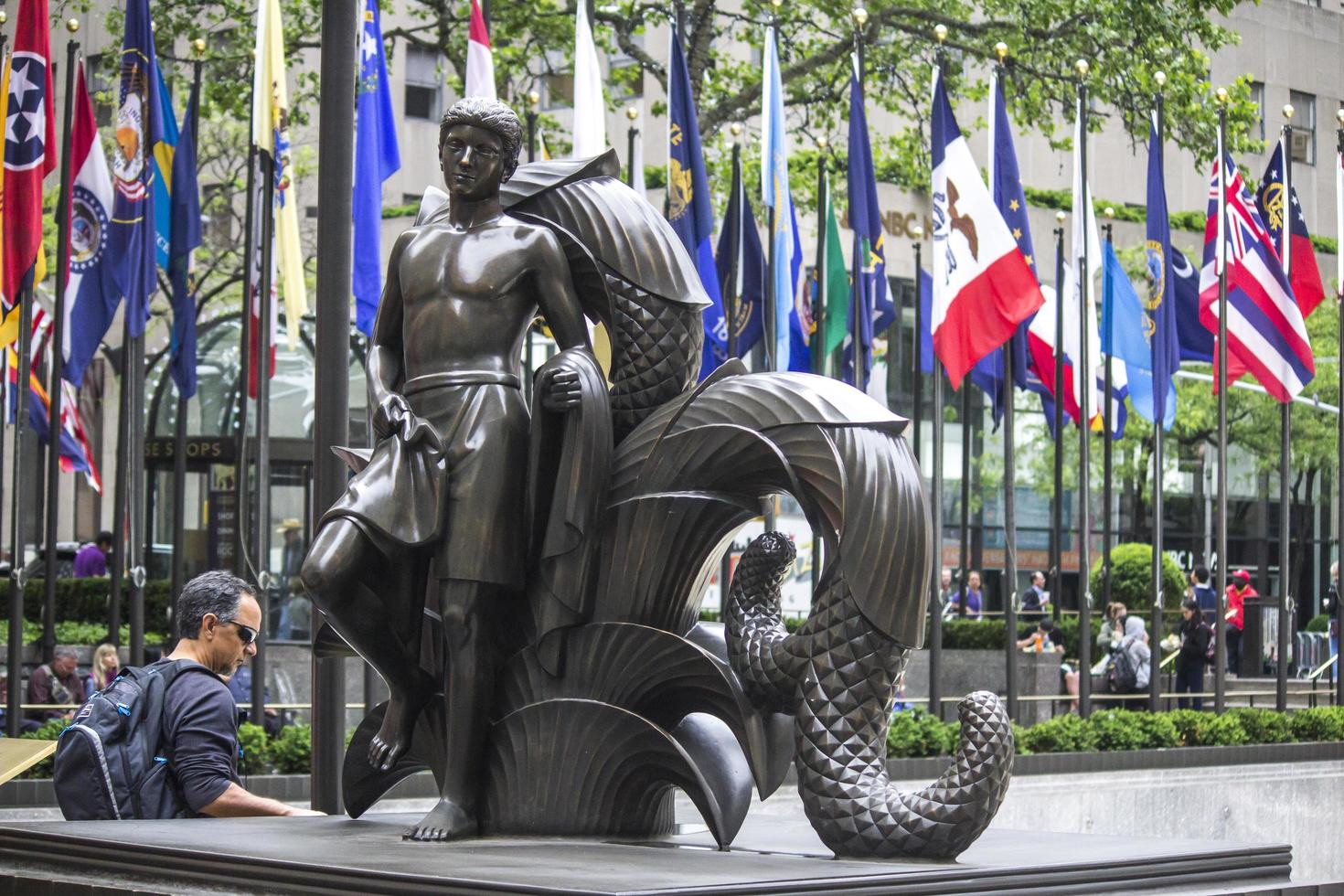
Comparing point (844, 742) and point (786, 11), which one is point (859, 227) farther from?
point (844, 742)

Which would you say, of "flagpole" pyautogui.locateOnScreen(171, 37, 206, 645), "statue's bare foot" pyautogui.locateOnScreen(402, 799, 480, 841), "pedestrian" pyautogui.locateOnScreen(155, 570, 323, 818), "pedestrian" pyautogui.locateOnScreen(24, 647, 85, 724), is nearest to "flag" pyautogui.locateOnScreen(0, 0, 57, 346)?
"flagpole" pyautogui.locateOnScreen(171, 37, 206, 645)

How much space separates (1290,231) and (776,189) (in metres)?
5.90

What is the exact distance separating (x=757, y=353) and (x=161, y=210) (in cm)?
691

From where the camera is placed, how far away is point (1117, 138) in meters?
46.4

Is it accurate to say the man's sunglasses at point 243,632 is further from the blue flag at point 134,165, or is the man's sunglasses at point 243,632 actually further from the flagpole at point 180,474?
the flagpole at point 180,474

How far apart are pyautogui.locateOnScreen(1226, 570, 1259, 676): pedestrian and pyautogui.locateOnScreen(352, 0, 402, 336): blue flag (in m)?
15.6

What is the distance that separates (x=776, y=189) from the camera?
1814 centimetres

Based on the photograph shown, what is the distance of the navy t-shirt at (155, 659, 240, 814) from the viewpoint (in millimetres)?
6762

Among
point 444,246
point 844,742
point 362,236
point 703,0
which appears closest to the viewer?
point 844,742

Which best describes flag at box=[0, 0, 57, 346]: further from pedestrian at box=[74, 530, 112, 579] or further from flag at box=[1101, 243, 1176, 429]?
pedestrian at box=[74, 530, 112, 579]

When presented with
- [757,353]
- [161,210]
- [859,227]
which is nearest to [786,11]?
[757,353]

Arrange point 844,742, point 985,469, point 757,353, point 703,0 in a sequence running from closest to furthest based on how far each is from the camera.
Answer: point 844,742, point 757,353, point 703,0, point 985,469

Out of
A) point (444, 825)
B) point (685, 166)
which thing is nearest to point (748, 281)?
point (685, 166)

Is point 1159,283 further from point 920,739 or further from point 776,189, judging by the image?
point 920,739
